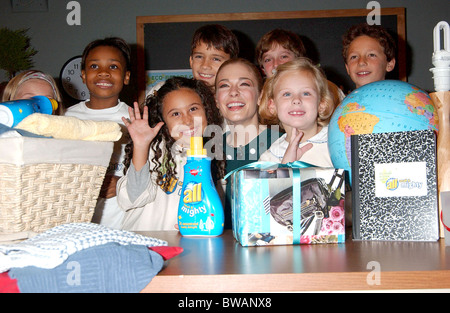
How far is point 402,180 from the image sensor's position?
2.72 feet

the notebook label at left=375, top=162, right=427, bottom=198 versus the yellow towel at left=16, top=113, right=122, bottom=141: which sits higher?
the yellow towel at left=16, top=113, right=122, bottom=141

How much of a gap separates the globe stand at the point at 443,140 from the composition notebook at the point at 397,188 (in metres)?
0.06

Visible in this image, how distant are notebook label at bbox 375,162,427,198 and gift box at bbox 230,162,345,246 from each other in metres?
0.08

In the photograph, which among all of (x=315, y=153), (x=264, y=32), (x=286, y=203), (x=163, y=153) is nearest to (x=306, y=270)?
(x=286, y=203)

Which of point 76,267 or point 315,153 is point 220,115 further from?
point 76,267

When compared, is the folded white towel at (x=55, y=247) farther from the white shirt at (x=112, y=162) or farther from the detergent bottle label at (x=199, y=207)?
the white shirt at (x=112, y=162)

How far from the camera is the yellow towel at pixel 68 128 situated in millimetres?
824

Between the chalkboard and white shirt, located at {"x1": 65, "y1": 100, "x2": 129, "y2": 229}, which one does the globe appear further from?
the chalkboard

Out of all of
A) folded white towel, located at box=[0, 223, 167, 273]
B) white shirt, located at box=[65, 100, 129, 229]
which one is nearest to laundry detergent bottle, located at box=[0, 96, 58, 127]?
folded white towel, located at box=[0, 223, 167, 273]

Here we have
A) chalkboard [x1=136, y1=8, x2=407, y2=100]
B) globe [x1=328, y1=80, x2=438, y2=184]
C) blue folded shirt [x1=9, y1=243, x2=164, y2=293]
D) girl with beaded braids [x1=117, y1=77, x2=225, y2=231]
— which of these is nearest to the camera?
blue folded shirt [x1=9, y1=243, x2=164, y2=293]

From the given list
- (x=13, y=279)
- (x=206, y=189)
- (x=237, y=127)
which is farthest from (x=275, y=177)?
(x=237, y=127)

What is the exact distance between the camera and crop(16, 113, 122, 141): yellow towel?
0.82m

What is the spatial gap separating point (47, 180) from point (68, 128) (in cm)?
10

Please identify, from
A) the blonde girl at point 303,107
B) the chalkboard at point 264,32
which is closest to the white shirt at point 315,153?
the blonde girl at point 303,107
